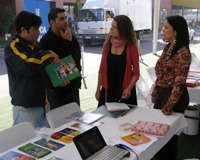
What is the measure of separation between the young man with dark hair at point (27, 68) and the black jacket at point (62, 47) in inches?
9.5

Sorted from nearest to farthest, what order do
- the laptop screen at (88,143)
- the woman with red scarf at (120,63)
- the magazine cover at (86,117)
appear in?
the laptop screen at (88,143), the magazine cover at (86,117), the woman with red scarf at (120,63)

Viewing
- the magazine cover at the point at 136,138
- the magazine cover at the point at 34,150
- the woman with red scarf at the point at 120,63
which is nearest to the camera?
the magazine cover at the point at 34,150

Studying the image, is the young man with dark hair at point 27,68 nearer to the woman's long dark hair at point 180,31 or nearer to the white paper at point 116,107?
the white paper at point 116,107

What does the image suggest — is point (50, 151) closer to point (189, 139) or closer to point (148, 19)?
point (189, 139)

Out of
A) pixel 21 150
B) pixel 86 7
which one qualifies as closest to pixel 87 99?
pixel 21 150

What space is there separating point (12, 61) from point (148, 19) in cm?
1597

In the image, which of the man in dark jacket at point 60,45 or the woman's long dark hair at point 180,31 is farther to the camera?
the man in dark jacket at point 60,45

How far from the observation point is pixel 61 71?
2.28 meters

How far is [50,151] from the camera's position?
1.63 metres

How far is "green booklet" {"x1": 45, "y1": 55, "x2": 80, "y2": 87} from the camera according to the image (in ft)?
7.36

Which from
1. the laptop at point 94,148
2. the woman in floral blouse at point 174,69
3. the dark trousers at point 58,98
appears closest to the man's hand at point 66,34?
the dark trousers at point 58,98

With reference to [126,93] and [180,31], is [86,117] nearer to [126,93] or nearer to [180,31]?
[126,93]

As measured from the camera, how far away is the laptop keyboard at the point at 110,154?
1.48 metres

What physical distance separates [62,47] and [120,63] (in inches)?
22.3
